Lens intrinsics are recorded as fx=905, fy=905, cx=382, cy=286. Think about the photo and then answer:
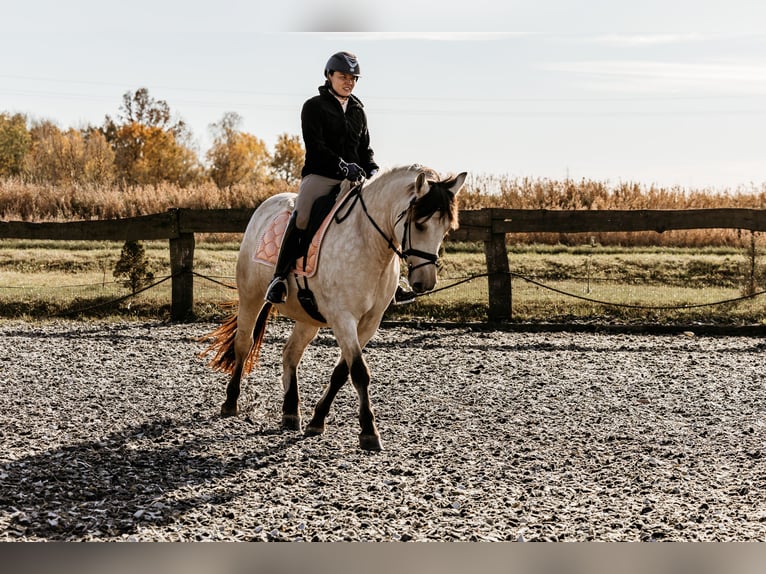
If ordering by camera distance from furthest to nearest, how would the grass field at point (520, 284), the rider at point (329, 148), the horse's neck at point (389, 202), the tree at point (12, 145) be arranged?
the tree at point (12, 145), the grass field at point (520, 284), the rider at point (329, 148), the horse's neck at point (389, 202)

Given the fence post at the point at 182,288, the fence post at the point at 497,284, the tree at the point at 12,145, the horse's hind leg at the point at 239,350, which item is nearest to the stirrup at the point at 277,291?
the horse's hind leg at the point at 239,350

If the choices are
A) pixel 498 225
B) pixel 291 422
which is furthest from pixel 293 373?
pixel 498 225

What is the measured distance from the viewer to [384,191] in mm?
5941

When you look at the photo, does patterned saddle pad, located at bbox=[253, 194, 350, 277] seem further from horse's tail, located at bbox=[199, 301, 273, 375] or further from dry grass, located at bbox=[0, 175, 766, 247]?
dry grass, located at bbox=[0, 175, 766, 247]

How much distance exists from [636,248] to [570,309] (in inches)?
193

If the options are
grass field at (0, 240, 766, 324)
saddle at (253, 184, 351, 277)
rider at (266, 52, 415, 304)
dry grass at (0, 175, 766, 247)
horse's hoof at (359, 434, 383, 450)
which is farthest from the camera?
dry grass at (0, 175, 766, 247)

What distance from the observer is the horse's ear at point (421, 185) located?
5492mm

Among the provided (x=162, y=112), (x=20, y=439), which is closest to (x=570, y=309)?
(x=20, y=439)

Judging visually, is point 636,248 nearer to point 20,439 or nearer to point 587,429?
point 587,429

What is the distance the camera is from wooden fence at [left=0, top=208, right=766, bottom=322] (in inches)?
472

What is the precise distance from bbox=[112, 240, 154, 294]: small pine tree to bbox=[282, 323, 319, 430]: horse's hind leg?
270 inches

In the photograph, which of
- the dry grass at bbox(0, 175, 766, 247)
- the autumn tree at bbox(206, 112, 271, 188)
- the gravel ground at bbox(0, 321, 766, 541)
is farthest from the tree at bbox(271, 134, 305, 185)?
the gravel ground at bbox(0, 321, 766, 541)

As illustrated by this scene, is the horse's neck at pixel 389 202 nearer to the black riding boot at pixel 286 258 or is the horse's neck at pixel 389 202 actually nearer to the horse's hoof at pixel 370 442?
the black riding boot at pixel 286 258

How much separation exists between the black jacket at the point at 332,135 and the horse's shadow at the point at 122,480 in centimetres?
193
